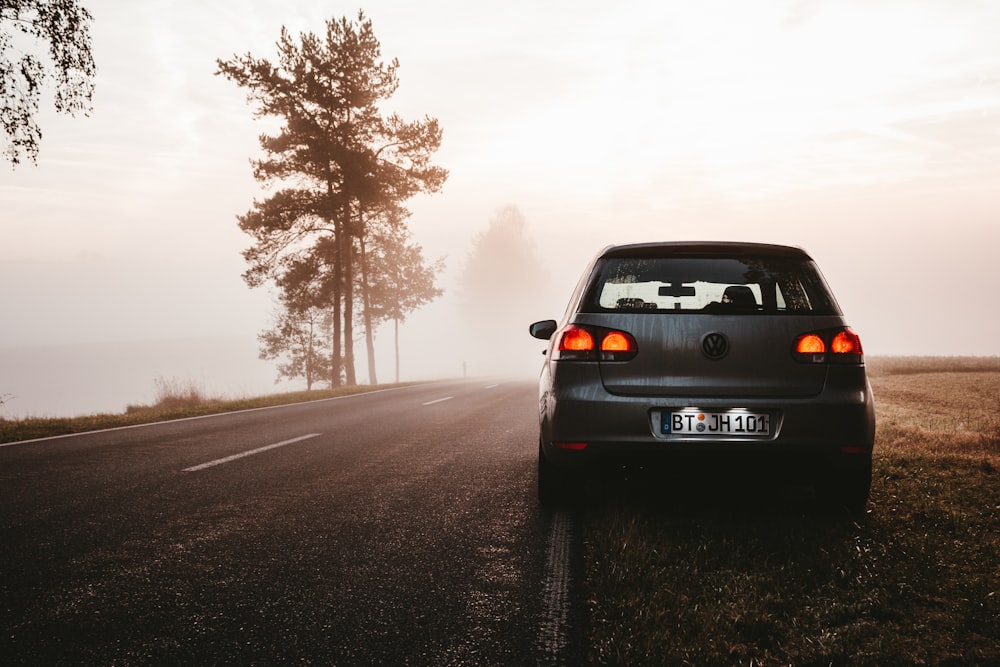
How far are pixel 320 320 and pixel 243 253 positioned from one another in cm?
1247

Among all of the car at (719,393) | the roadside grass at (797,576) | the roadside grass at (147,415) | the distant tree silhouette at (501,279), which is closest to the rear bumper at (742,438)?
the car at (719,393)

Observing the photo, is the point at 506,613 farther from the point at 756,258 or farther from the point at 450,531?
the point at 756,258

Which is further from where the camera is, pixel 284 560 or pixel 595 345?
pixel 595 345

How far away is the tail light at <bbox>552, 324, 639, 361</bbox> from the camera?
3.76 m

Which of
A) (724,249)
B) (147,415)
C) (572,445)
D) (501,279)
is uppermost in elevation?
Answer: (501,279)

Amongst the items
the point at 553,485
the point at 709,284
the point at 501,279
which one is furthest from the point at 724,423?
the point at 501,279

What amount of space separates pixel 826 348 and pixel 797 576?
135cm

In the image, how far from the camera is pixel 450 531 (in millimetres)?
3893

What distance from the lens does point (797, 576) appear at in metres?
3.01

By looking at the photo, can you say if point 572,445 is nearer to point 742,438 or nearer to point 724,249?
point 742,438

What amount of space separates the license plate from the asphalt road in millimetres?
977

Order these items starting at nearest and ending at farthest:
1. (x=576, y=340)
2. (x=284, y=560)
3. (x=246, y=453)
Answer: (x=284, y=560), (x=576, y=340), (x=246, y=453)

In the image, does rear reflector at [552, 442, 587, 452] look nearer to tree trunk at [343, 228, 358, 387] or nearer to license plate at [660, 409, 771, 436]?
license plate at [660, 409, 771, 436]

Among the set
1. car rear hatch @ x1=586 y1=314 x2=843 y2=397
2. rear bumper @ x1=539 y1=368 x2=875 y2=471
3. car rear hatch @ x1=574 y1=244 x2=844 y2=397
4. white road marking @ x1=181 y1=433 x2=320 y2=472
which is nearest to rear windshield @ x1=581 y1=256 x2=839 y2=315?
car rear hatch @ x1=574 y1=244 x2=844 y2=397
